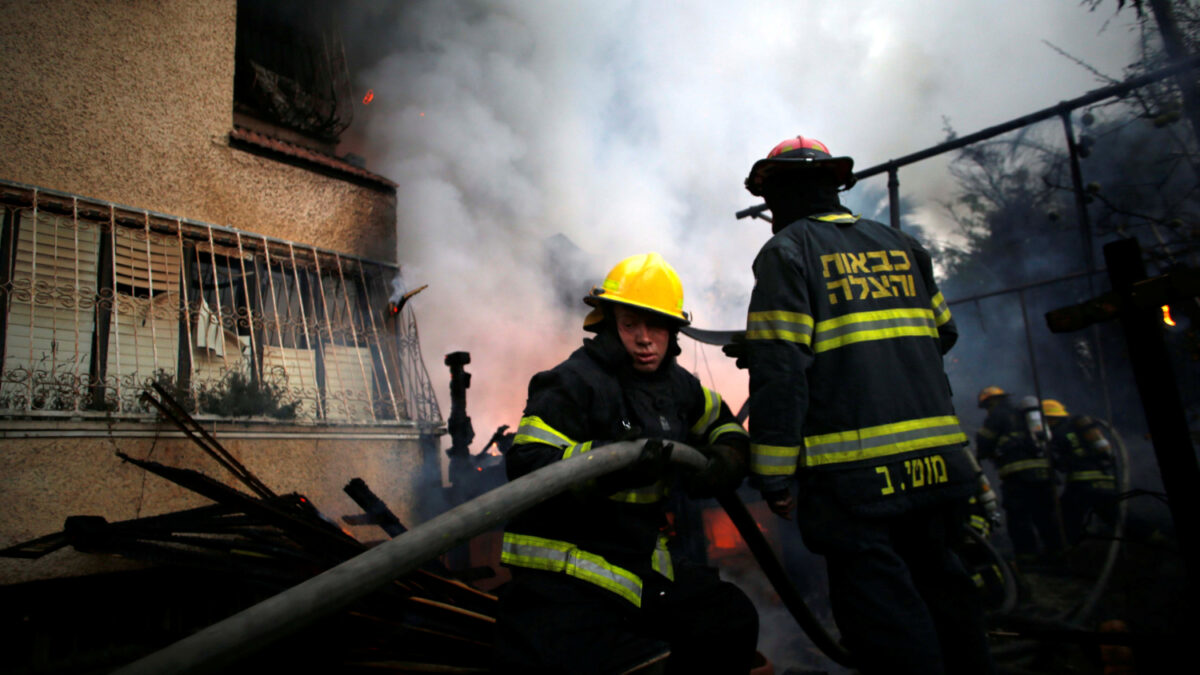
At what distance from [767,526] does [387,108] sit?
27.3ft

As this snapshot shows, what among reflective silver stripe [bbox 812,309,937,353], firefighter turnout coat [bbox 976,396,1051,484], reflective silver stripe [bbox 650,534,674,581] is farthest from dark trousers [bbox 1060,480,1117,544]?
reflective silver stripe [bbox 650,534,674,581]

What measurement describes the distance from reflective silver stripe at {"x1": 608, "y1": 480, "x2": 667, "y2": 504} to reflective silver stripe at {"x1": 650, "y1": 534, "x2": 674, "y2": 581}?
18 centimetres

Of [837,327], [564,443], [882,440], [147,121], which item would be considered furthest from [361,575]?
[147,121]

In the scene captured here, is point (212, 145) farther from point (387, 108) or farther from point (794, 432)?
point (794, 432)

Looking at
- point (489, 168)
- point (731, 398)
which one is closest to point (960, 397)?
point (731, 398)

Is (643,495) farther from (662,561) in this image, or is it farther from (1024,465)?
(1024,465)

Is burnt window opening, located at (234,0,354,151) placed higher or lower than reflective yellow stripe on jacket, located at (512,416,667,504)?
higher

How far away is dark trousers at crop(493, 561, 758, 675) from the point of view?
1787 mm

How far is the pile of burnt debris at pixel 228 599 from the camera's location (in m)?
2.29

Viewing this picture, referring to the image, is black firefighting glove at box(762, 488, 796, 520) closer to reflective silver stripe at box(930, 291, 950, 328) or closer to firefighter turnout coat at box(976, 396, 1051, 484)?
reflective silver stripe at box(930, 291, 950, 328)

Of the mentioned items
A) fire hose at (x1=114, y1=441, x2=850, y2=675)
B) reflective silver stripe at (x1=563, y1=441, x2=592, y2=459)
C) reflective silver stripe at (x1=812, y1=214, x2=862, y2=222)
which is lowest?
fire hose at (x1=114, y1=441, x2=850, y2=675)

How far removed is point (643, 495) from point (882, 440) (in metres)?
0.92

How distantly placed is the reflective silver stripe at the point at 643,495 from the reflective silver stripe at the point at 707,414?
0.49 metres

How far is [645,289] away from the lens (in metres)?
2.45
